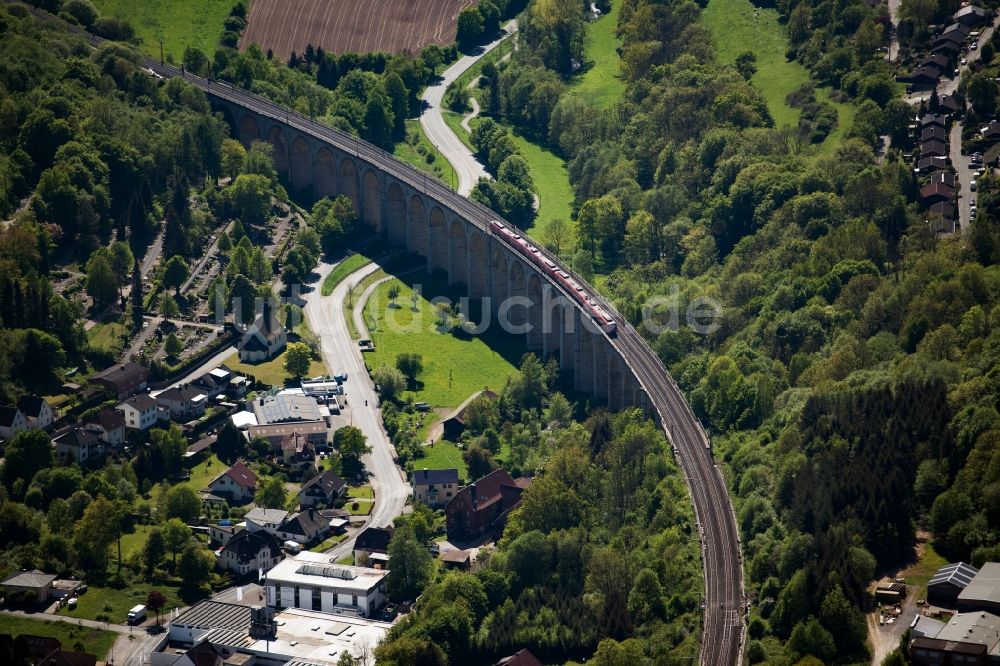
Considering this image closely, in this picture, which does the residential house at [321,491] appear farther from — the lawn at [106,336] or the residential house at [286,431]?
the lawn at [106,336]

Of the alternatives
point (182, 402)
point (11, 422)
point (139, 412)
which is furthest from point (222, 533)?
point (11, 422)

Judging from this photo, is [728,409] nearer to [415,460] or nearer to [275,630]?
[415,460]

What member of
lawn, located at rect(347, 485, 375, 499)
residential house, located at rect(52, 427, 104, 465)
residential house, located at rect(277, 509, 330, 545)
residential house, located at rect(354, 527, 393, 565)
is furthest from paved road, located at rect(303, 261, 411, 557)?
residential house, located at rect(52, 427, 104, 465)

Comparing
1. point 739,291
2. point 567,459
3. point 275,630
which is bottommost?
point 275,630

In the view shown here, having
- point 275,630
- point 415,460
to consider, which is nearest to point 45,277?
point 415,460

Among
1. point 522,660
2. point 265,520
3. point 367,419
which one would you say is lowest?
point 522,660

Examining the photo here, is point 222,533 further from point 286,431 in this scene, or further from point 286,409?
point 286,409

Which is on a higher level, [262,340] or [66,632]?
[262,340]
